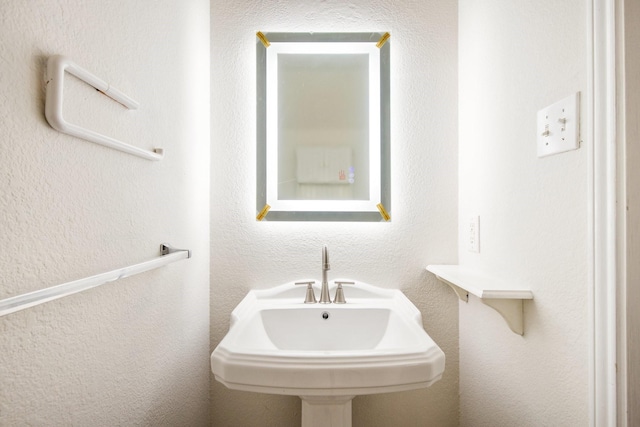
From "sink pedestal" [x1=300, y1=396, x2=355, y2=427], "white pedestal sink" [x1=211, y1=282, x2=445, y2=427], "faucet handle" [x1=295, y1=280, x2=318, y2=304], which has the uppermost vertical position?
"faucet handle" [x1=295, y1=280, x2=318, y2=304]

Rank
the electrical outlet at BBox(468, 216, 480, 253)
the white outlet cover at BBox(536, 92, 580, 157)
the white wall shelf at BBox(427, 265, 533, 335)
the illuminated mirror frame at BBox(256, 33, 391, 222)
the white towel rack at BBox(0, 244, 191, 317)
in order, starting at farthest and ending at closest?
the illuminated mirror frame at BBox(256, 33, 391, 222) < the electrical outlet at BBox(468, 216, 480, 253) < the white wall shelf at BBox(427, 265, 533, 335) < the white outlet cover at BBox(536, 92, 580, 157) < the white towel rack at BBox(0, 244, 191, 317)

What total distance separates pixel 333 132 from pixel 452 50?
0.57 metres

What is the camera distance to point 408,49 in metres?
1.17

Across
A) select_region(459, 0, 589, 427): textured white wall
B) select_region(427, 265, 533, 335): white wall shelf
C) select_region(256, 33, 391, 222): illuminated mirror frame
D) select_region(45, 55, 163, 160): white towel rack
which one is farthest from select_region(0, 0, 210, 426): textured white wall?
select_region(459, 0, 589, 427): textured white wall

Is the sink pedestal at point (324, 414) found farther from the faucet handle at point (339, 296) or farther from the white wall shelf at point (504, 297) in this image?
the white wall shelf at point (504, 297)

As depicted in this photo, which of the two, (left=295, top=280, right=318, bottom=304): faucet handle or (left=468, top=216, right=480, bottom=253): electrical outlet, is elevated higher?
(left=468, top=216, right=480, bottom=253): electrical outlet

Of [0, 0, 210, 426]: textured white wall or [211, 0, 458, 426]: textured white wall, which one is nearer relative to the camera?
[0, 0, 210, 426]: textured white wall

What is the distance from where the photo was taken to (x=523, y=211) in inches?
31.5

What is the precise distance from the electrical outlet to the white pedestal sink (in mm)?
305

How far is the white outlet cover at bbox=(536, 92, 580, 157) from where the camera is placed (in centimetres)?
61

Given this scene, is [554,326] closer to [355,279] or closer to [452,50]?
[355,279]

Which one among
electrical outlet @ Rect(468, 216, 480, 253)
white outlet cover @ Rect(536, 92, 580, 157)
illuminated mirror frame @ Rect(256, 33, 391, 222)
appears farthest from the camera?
illuminated mirror frame @ Rect(256, 33, 391, 222)

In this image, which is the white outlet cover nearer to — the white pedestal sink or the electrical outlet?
the electrical outlet

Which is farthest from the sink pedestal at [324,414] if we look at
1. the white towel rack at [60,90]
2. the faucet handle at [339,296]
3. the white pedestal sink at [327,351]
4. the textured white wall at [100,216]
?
the white towel rack at [60,90]
